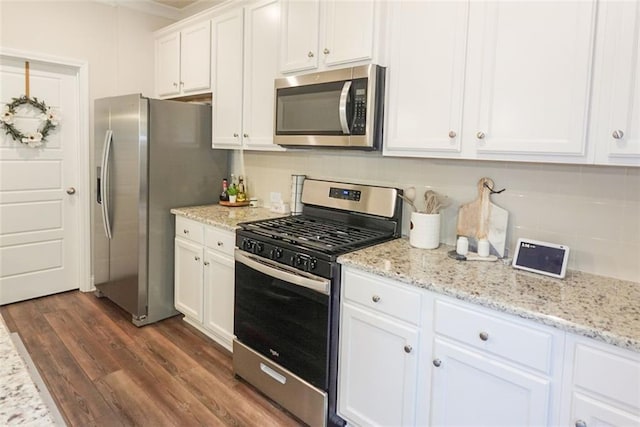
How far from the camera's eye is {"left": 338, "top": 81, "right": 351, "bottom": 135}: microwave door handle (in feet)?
7.13

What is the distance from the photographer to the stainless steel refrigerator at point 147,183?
3084 mm

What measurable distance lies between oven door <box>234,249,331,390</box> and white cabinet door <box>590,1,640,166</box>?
1.27 meters

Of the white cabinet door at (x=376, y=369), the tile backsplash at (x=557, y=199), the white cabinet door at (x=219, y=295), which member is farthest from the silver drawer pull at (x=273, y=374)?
the tile backsplash at (x=557, y=199)

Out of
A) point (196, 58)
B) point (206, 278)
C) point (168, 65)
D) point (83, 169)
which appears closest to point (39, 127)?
point (83, 169)

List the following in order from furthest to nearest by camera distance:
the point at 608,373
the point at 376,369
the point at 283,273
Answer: the point at 283,273
the point at 376,369
the point at 608,373

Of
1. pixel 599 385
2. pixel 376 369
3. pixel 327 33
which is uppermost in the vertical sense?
pixel 327 33

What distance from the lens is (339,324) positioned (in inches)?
78.4

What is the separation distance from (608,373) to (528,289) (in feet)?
1.28

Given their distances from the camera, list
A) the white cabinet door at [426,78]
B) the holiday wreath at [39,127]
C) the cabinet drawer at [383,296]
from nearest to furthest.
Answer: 1. the cabinet drawer at [383,296]
2. the white cabinet door at [426,78]
3. the holiday wreath at [39,127]

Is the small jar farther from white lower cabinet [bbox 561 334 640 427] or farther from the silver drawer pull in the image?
the silver drawer pull

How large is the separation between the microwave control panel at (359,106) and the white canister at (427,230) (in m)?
0.54

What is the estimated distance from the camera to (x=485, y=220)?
206cm

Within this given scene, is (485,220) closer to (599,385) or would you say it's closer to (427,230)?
(427,230)

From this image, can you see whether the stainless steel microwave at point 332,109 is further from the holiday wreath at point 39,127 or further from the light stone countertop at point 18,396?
the holiday wreath at point 39,127
